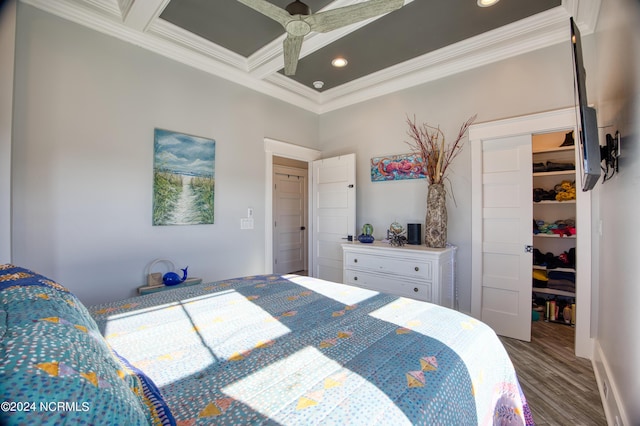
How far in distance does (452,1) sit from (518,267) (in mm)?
2458

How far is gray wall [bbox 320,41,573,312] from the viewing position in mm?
2697

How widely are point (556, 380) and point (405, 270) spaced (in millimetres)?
1381

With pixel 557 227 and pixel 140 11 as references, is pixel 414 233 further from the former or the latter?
pixel 140 11

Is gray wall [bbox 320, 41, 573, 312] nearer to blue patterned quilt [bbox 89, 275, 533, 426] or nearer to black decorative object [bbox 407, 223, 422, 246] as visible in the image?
black decorative object [bbox 407, 223, 422, 246]

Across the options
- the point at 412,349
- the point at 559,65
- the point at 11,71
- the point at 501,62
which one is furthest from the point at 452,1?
the point at 11,71

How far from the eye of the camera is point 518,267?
2799mm

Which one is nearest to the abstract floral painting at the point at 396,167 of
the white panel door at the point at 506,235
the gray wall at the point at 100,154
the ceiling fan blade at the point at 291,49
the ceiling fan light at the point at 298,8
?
the white panel door at the point at 506,235

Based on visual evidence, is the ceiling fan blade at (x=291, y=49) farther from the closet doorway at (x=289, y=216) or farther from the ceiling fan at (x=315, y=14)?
the closet doorway at (x=289, y=216)

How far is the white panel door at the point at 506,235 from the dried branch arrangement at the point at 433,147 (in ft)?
0.96

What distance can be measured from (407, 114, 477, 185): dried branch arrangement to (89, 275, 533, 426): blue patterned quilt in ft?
6.44

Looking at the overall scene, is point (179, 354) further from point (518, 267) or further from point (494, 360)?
point (518, 267)

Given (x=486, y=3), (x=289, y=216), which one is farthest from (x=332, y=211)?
(x=486, y=3)

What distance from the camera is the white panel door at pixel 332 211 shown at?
3.89 metres

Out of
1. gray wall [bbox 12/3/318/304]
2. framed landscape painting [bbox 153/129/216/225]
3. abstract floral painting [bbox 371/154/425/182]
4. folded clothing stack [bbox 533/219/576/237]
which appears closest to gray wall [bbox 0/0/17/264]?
gray wall [bbox 12/3/318/304]
